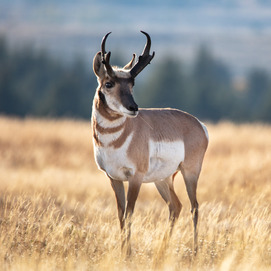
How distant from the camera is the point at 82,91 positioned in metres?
55.2

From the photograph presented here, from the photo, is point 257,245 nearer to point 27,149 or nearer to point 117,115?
point 117,115

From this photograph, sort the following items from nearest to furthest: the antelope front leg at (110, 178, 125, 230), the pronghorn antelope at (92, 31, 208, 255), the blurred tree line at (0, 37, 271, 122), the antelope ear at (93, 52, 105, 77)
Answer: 1. the pronghorn antelope at (92, 31, 208, 255)
2. the antelope ear at (93, 52, 105, 77)
3. the antelope front leg at (110, 178, 125, 230)
4. the blurred tree line at (0, 37, 271, 122)

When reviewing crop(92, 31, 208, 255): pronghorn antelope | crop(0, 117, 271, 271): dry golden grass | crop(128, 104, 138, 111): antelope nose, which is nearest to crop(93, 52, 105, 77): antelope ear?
crop(92, 31, 208, 255): pronghorn antelope

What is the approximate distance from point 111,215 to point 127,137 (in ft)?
7.56

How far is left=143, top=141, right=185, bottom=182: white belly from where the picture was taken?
7.14 m

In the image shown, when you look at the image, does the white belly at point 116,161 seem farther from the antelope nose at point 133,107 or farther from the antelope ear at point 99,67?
the antelope ear at point 99,67

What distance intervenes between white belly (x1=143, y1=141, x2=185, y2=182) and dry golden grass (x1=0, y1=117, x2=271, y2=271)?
606mm

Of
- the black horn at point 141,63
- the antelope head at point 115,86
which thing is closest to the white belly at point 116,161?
the antelope head at point 115,86

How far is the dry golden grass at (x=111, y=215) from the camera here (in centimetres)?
618

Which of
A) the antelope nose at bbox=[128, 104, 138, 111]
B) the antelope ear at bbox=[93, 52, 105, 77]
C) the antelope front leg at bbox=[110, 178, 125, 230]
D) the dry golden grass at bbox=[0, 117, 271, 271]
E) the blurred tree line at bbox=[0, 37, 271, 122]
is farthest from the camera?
the blurred tree line at bbox=[0, 37, 271, 122]

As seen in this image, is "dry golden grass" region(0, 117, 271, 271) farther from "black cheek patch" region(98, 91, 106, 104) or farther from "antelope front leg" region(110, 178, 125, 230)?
"black cheek patch" region(98, 91, 106, 104)

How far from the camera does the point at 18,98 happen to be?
52.4 m

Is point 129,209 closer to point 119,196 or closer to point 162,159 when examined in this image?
point 119,196

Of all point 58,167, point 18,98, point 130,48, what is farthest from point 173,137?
point 130,48
